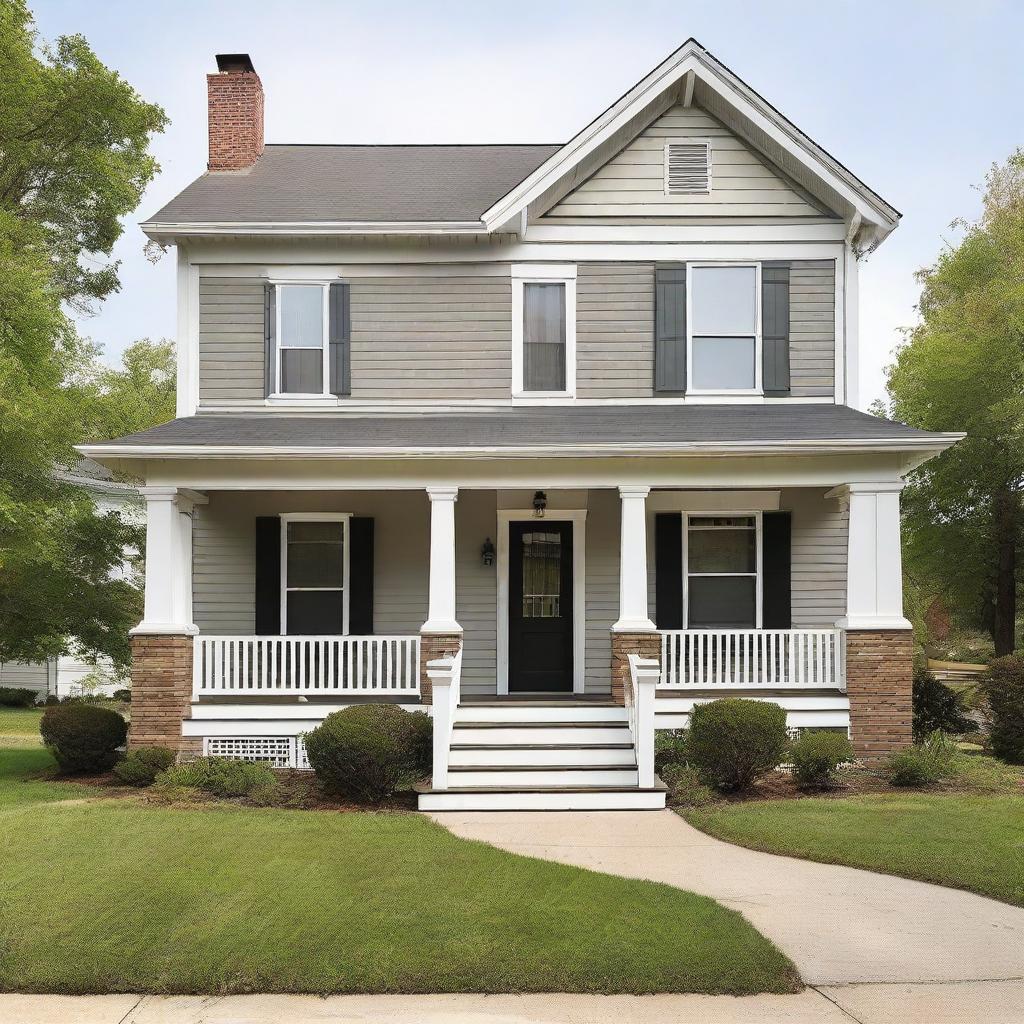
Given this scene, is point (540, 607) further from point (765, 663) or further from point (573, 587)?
point (765, 663)

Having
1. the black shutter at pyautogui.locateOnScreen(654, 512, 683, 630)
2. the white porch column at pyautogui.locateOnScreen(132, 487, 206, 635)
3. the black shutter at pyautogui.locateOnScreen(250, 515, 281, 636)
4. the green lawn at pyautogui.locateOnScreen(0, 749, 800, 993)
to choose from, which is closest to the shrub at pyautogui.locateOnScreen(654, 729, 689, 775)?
the black shutter at pyautogui.locateOnScreen(654, 512, 683, 630)

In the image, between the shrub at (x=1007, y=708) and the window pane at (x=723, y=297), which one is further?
the window pane at (x=723, y=297)

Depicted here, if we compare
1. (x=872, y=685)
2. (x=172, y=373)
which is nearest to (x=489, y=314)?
(x=872, y=685)

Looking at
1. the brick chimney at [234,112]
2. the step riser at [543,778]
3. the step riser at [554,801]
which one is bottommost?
the step riser at [554,801]

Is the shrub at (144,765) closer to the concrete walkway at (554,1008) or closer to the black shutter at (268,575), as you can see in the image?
the black shutter at (268,575)

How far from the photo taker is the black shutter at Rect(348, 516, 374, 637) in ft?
47.7

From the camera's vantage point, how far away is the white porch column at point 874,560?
506 inches

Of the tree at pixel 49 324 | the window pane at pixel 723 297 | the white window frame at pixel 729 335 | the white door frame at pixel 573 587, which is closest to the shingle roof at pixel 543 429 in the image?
the white window frame at pixel 729 335

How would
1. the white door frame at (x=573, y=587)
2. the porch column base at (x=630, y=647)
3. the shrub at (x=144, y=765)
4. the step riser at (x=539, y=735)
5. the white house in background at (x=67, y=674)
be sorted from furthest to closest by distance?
1. the white house in background at (x=67, y=674)
2. the white door frame at (x=573, y=587)
3. the porch column base at (x=630, y=647)
4. the shrub at (x=144, y=765)
5. the step riser at (x=539, y=735)

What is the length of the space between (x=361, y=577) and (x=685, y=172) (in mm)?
6937

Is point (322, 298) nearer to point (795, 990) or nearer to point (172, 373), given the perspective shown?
point (795, 990)

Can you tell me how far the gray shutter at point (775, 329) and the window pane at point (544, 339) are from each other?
2.68 meters

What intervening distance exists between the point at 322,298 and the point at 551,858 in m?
8.83

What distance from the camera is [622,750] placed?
11977 millimetres
